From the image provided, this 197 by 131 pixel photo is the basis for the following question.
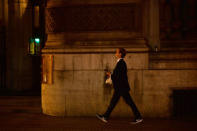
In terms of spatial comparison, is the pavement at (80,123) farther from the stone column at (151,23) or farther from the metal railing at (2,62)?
the metal railing at (2,62)

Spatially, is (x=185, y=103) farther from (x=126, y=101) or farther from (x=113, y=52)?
(x=113, y=52)

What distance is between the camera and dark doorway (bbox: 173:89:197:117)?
24.5 feet

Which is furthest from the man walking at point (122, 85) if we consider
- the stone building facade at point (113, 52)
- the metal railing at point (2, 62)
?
the metal railing at point (2, 62)

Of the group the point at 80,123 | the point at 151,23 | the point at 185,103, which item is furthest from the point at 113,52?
the point at 185,103

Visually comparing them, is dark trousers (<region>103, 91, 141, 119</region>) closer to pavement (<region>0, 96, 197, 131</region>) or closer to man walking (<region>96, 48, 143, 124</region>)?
man walking (<region>96, 48, 143, 124</region>)

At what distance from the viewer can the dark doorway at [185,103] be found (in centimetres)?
747

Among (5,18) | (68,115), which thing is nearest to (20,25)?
(5,18)

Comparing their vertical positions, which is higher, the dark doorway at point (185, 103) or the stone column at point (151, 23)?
the stone column at point (151, 23)

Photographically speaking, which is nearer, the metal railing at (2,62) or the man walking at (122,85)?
the man walking at (122,85)

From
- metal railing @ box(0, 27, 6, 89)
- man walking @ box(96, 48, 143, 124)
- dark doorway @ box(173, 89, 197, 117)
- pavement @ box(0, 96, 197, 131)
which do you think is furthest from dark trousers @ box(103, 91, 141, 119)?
metal railing @ box(0, 27, 6, 89)

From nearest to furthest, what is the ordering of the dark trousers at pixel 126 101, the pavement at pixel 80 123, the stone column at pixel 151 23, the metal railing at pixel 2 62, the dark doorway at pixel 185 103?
the pavement at pixel 80 123, the dark trousers at pixel 126 101, the dark doorway at pixel 185 103, the stone column at pixel 151 23, the metal railing at pixel 2 62

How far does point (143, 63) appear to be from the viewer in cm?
755

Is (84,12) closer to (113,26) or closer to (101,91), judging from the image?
(113,26)

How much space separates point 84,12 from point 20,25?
256 inches
